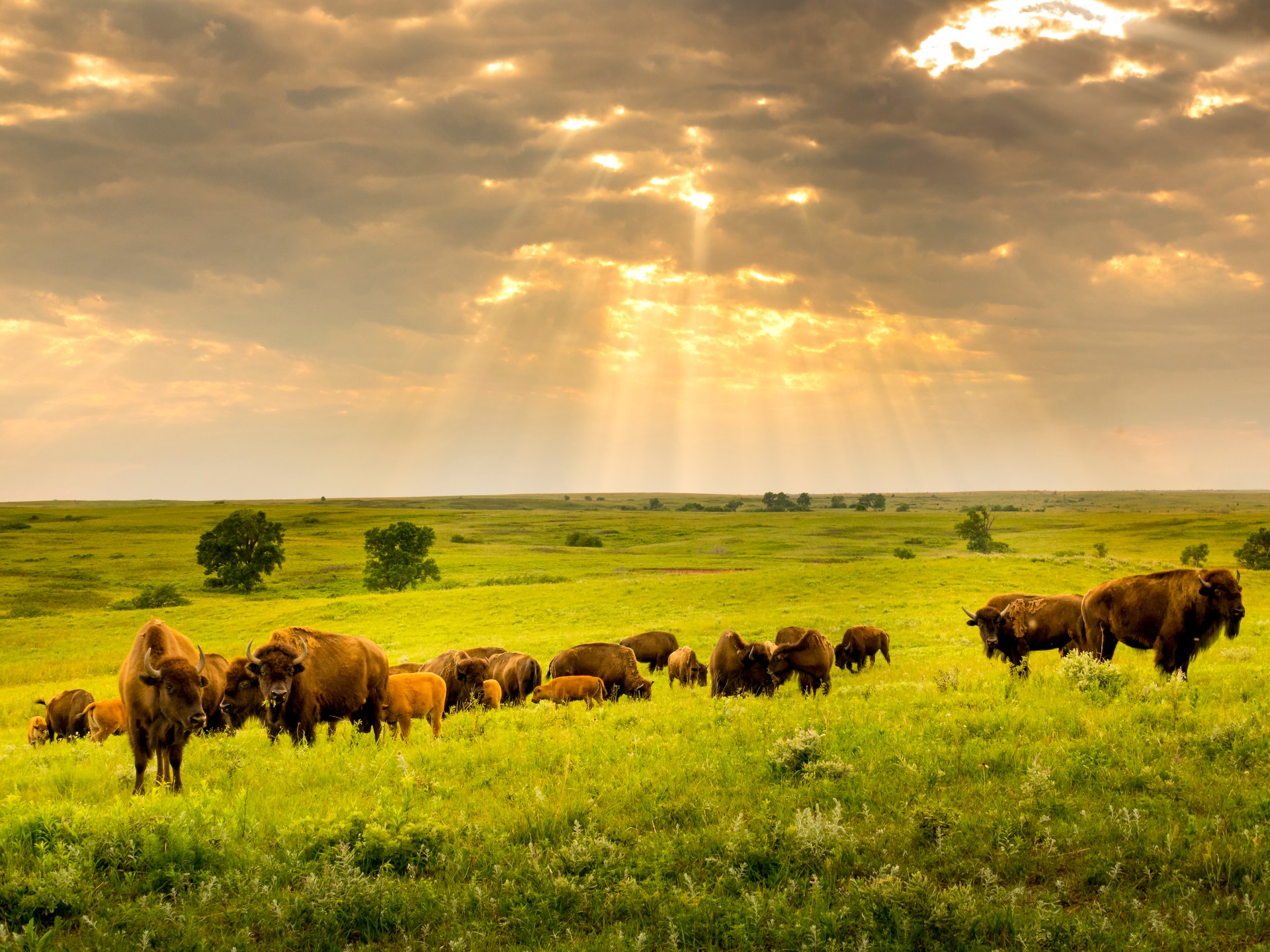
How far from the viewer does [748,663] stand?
17.7 m

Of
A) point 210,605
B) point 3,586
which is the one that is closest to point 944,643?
point 210,605

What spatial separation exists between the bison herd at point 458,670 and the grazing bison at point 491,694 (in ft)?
0.17

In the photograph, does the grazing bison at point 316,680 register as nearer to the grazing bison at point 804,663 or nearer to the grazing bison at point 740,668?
the grazing bison at point 740,668

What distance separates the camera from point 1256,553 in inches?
3219

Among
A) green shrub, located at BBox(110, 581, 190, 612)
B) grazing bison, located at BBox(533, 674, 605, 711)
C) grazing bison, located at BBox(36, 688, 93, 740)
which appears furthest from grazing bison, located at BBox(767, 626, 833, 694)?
green shrub, located at BBox(110, 581, 190, 612)

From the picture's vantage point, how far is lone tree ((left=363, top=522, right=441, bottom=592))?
77062 mm

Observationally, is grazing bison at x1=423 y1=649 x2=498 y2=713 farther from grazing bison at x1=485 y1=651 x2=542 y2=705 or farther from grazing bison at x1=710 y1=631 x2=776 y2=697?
grazing bison at x1=710 y1=631 x2=776 y2=697

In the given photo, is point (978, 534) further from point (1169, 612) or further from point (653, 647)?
point (1169, 612)

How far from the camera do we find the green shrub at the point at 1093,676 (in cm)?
1246

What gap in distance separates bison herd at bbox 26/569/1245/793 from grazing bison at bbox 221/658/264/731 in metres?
0.03

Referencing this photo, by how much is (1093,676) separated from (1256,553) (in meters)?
90.4

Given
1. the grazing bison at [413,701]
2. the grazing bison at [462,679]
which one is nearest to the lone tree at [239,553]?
the grazing bison at [462,679]

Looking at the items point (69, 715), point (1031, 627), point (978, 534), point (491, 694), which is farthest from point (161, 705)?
point (978, 534)

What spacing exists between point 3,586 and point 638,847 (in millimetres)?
96708
